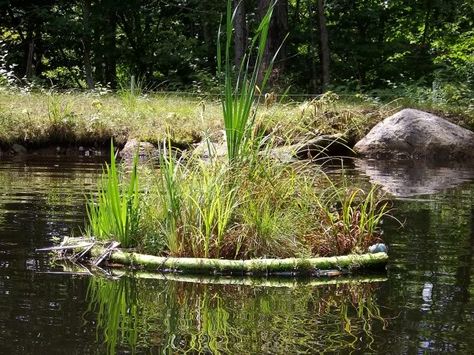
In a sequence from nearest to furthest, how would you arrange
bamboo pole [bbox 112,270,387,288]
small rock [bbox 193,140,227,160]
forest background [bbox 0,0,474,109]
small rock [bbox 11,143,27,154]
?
bamboo pole [bbox 112,270,387,288] < small rock [bbox 193,140,227,160] < small rock [bbox 11,143,27,154] < forest background [bbox 0,0,474,109]

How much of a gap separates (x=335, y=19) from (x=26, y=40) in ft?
34.7

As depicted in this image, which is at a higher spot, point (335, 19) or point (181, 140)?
point (335, 19)

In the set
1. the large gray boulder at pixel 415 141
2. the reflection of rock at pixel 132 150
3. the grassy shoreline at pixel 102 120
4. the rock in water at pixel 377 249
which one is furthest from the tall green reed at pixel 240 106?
the large gray boulder at pixel 415 141

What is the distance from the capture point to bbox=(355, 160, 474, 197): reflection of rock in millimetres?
9922

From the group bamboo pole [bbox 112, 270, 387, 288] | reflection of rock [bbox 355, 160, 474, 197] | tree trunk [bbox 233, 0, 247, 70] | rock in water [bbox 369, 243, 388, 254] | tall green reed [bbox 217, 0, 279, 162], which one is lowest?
reflection of rock [bbox 355, 160, 474, 197]

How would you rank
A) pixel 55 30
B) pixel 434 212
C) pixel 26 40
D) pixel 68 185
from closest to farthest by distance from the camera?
1. pixel 434 212
2. pixel 68 185
3. pixel 55 30
4. pixel 26 40

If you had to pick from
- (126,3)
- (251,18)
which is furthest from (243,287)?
(251,18)

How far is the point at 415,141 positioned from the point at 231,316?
38.3 ft

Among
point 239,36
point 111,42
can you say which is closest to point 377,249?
point 239,36

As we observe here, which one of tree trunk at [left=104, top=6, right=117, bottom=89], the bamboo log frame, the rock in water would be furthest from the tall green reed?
tree trunk at [left=104, top=6, right=117, bottom=89]

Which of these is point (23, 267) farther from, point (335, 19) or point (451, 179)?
point (335, 19)

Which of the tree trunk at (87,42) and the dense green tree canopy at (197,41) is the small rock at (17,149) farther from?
the dense green tree canopy at (197,41)

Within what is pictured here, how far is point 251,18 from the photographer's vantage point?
25.7 m

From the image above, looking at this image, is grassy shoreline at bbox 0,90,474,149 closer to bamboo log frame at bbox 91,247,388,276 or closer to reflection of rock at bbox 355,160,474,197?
reflection of rock at bbox 355,160,474,197
